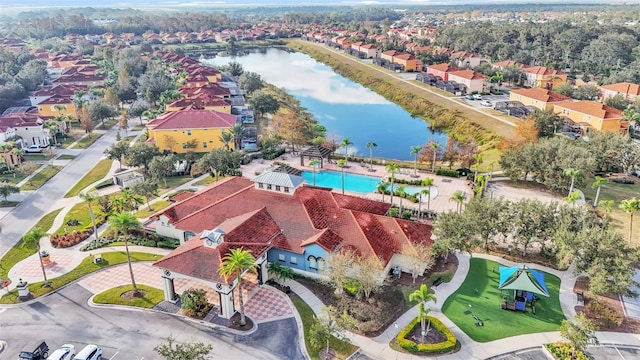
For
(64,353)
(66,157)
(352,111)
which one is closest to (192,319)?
(64,353)

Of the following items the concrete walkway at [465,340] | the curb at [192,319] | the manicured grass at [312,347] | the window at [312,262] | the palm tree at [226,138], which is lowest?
the concrete walkway at [465,340]

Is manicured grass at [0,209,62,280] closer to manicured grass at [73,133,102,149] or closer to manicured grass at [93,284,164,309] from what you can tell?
manicured grass at [93,284,164,309]

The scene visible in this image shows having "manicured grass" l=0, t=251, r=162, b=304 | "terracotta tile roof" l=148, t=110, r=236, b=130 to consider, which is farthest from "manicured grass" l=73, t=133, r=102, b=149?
"manicured grass" l=0, t=251, r=162, b=304

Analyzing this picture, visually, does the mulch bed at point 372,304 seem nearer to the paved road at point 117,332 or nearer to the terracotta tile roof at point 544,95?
the paved road at point 117,332

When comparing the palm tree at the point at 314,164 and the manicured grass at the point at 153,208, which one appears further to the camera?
the palm tree at the point at 314,164

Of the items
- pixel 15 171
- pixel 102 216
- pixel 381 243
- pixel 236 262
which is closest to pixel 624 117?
pixel 381 243

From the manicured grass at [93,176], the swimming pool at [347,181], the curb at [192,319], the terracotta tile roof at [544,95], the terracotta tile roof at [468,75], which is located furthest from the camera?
the terracotta tile roof at [468,75]

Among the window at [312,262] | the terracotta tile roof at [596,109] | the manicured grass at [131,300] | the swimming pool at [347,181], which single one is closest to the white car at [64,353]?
the manicured grass at [131,300]
